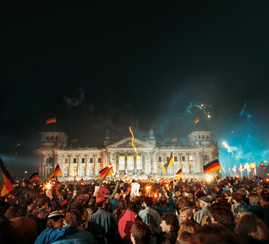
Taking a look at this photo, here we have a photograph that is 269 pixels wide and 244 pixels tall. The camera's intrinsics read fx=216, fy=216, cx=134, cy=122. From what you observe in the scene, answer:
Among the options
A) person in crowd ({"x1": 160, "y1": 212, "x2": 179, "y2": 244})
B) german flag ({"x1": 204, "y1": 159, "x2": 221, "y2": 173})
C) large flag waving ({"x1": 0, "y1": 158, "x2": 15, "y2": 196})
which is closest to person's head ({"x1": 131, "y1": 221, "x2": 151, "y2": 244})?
person in crowd ({"x1": 160, "y1": 212, "x2": 179, "y2": 244})

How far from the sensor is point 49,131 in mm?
73562

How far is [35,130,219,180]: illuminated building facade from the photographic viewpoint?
6806 centimetres

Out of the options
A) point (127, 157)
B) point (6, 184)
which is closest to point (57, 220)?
point (6, 184)

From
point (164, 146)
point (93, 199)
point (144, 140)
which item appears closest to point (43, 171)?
point (144, 140)

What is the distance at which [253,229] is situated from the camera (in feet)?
12.5

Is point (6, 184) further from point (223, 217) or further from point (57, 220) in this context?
point (223, 217)

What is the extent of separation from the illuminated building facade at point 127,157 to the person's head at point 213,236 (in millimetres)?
65686

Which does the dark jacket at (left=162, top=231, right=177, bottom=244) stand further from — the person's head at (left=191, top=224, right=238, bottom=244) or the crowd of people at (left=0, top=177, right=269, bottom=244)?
the person's head at (left=191, top=224, right=238, bottom=244)

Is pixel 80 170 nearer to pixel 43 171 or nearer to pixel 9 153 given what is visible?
pixel 43 171

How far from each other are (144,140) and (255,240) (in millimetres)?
65903

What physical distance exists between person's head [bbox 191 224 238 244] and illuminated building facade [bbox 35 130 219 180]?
65.7 m

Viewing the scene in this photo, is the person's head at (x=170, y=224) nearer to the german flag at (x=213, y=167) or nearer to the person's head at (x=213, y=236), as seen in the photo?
the person's head at (x=213, y=236)

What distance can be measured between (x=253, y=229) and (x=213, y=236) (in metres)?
2.29

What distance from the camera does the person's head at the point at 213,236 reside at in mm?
2102
